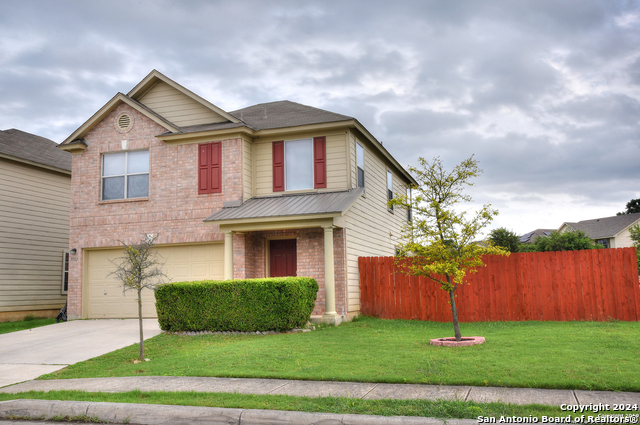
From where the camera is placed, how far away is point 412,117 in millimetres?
20469

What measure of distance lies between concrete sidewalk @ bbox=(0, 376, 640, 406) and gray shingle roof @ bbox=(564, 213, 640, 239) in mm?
A: 47899

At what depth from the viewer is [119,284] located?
55.0 ft

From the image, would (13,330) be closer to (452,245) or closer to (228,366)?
(228,366)

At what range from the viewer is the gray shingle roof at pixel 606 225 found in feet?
156

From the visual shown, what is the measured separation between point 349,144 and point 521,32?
18.3ft

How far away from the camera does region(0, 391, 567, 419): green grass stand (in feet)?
17.6

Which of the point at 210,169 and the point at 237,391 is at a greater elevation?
the point at 210,169

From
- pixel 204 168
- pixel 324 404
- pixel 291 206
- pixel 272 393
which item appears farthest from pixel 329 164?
pixel 324 404

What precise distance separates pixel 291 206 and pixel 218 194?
274 cm

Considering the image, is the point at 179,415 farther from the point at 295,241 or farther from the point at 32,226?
the point at 32,226

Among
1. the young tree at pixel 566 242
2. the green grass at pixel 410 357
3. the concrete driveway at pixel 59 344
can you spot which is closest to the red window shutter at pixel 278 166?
the green grass at pixel 410 357

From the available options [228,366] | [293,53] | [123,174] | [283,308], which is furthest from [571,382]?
[123,174]

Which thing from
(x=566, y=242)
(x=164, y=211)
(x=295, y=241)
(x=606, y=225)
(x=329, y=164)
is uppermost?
(x=606, y=225)

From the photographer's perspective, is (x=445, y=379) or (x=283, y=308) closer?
(x=445, y=379)
